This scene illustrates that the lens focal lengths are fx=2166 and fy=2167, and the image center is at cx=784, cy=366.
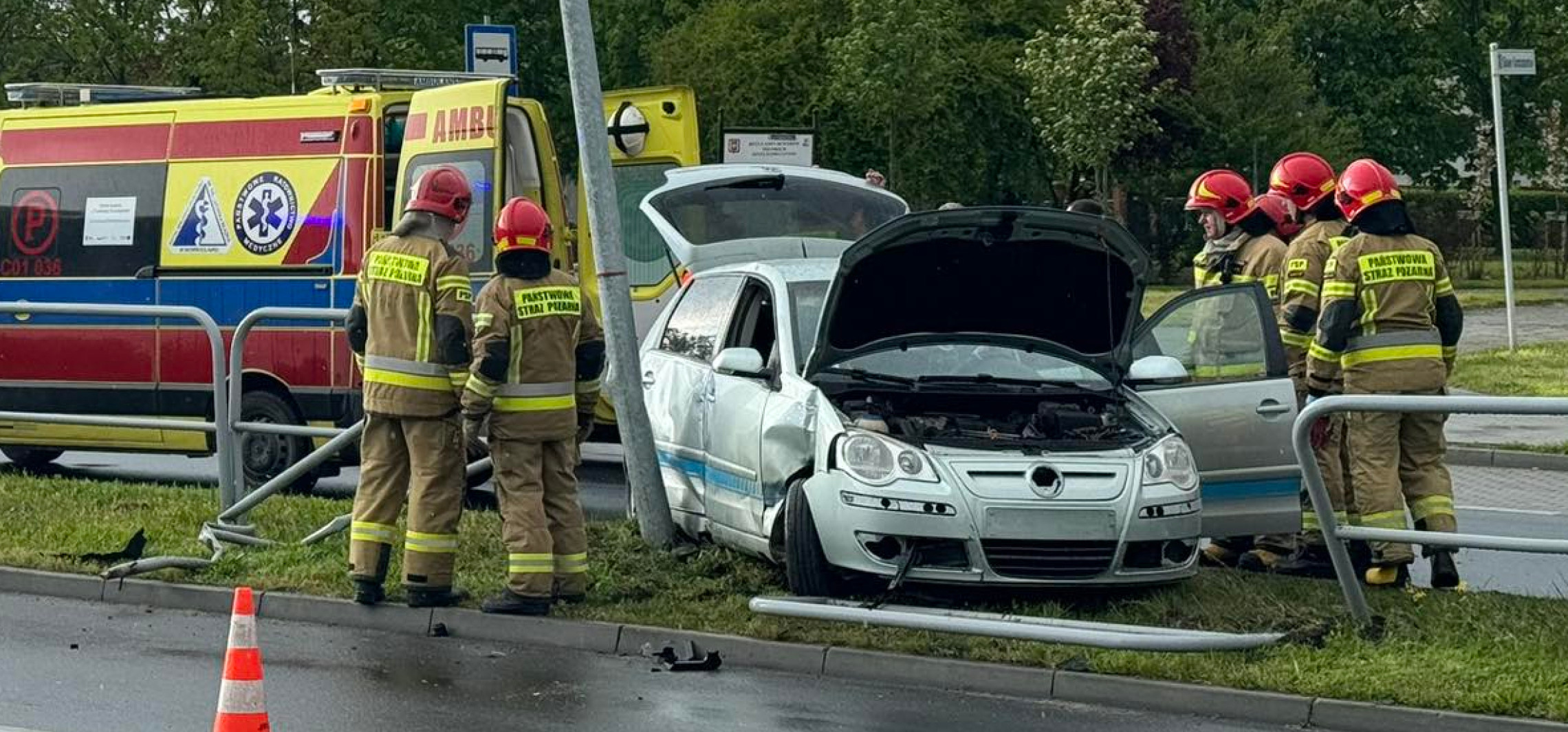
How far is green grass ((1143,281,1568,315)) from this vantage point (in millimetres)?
33594

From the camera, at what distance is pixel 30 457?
51.2 feet

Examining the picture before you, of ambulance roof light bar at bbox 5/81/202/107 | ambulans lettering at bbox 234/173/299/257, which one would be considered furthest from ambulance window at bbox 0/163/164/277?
ambulance roof light bar at bbox 5/81/202/107

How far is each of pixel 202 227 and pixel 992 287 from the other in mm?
6348

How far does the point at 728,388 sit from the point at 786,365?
0.48 m

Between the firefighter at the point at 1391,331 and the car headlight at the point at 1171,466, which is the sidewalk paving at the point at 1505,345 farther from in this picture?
the car headlight at the point at 1171,466

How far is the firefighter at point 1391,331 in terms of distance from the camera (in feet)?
32.6

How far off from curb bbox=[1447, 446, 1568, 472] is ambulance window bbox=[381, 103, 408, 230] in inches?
344

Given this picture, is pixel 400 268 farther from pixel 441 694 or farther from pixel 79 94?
pixel 79 94

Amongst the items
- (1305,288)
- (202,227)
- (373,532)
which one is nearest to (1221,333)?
(1305,288)

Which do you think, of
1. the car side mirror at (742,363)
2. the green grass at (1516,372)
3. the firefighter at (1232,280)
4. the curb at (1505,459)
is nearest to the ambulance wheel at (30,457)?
the car side mirror at (742,363)

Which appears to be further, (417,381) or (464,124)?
(464,124)

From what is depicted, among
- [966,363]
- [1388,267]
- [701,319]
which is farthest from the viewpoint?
[701,319]

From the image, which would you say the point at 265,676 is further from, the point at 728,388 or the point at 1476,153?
the point at 1476,153

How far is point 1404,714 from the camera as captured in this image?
7.36 metres
